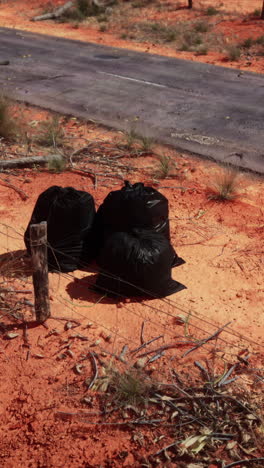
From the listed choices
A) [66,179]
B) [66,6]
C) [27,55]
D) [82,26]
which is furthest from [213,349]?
[66,6]

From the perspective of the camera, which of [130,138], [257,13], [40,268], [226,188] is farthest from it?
[257,13]

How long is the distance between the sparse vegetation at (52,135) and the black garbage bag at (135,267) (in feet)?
13.7

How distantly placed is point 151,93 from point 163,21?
9.85 m

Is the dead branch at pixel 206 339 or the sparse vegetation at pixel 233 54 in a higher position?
the sparse vegetation at pixel 233 54

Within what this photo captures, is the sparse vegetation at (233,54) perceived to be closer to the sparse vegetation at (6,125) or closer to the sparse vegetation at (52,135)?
the sparse vegetation at (52,135)

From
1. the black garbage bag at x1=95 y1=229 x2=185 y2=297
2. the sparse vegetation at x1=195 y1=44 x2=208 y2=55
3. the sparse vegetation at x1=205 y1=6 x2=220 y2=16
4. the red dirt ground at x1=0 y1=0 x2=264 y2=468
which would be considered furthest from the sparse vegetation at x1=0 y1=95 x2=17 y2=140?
the sparse vegetation at x1=205 y1=6 x2=220 y2=16

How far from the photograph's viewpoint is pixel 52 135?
936cm

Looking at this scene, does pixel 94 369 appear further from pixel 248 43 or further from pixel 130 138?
pixel 248 43

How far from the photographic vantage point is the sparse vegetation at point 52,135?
9445 mm

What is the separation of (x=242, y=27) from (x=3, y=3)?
12.9m

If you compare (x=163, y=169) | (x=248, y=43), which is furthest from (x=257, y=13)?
(x=163, y=169)

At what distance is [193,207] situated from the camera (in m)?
7.64

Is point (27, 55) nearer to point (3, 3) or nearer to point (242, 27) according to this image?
point (242, 27)

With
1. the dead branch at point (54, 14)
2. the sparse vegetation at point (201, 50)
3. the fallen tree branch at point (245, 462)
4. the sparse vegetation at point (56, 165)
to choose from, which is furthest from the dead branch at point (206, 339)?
the dead branch at point (54, 14)
